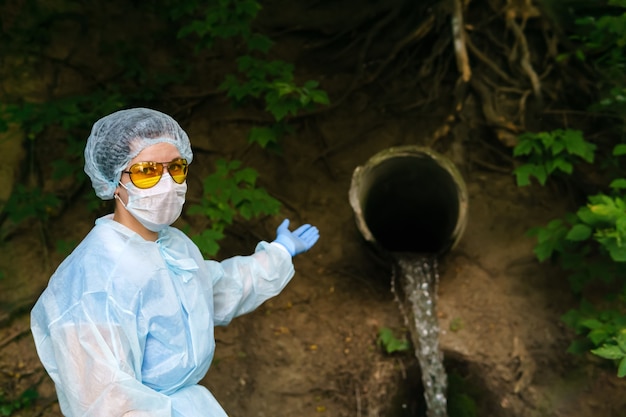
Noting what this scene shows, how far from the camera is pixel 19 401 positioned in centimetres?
397

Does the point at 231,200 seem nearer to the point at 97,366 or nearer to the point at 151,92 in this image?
the point at 151,92

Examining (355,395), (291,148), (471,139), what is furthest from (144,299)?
(471,139)

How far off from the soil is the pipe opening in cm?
25

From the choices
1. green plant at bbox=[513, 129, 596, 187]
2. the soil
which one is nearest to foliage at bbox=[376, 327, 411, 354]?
the soil

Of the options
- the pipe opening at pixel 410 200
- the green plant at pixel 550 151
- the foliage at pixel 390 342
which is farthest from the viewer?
the foliage at pixel 390 342

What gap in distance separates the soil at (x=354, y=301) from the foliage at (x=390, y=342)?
4 centimetres

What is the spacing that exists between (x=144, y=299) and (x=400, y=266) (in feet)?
8.45

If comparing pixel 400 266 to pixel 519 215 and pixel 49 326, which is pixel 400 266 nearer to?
pixel 519 215

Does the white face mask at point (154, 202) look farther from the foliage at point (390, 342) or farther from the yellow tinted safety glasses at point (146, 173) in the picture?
the foliage at point (390, 342)

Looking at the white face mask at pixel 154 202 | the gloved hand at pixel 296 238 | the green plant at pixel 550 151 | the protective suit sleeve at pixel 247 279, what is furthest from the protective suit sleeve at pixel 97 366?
the green plant at pixel 550 151

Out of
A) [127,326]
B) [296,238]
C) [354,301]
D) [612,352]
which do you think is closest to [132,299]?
[127,326]

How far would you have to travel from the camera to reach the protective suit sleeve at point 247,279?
98.5 inches

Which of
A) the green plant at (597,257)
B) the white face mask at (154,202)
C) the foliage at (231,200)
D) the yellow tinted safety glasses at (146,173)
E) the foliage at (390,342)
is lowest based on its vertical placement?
the foliage at (390,342)

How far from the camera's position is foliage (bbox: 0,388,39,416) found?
13.0 feet
